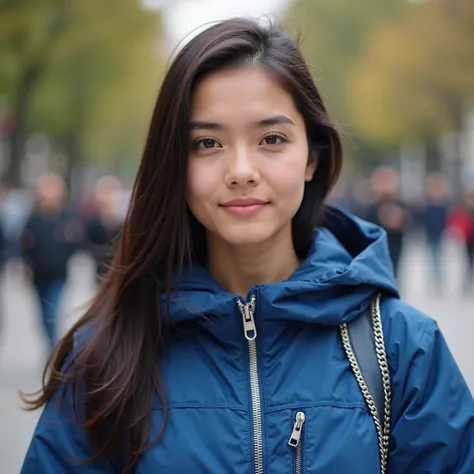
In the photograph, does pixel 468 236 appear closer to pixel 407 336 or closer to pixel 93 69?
pixel 407 336

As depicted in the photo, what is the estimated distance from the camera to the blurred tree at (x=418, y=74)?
2788cm

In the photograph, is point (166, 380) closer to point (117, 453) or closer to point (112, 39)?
point (117, 453)

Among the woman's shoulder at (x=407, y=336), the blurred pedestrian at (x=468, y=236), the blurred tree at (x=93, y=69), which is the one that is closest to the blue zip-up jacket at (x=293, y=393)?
the woman's shoulder at (x=407, y=336)

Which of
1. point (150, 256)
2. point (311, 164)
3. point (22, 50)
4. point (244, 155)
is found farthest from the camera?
point (22, 50)

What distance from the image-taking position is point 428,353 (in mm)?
2186

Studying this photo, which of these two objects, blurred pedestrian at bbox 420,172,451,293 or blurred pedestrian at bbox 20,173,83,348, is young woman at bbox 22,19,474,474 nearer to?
blurred pedestrian at bbox 20,173,83,348

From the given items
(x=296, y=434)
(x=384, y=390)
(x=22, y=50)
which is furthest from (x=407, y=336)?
(x=22, y=50)

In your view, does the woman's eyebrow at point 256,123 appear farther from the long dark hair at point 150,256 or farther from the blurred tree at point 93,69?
the blurred tree at point 93,69

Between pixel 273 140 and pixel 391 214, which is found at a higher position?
pixel 391 214

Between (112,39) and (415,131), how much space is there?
15.8 meters

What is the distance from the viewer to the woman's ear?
253 cm

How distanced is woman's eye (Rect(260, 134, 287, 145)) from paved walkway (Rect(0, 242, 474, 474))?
4.02ft

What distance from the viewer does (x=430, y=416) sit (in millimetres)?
2131

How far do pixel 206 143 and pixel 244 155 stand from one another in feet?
0.39
